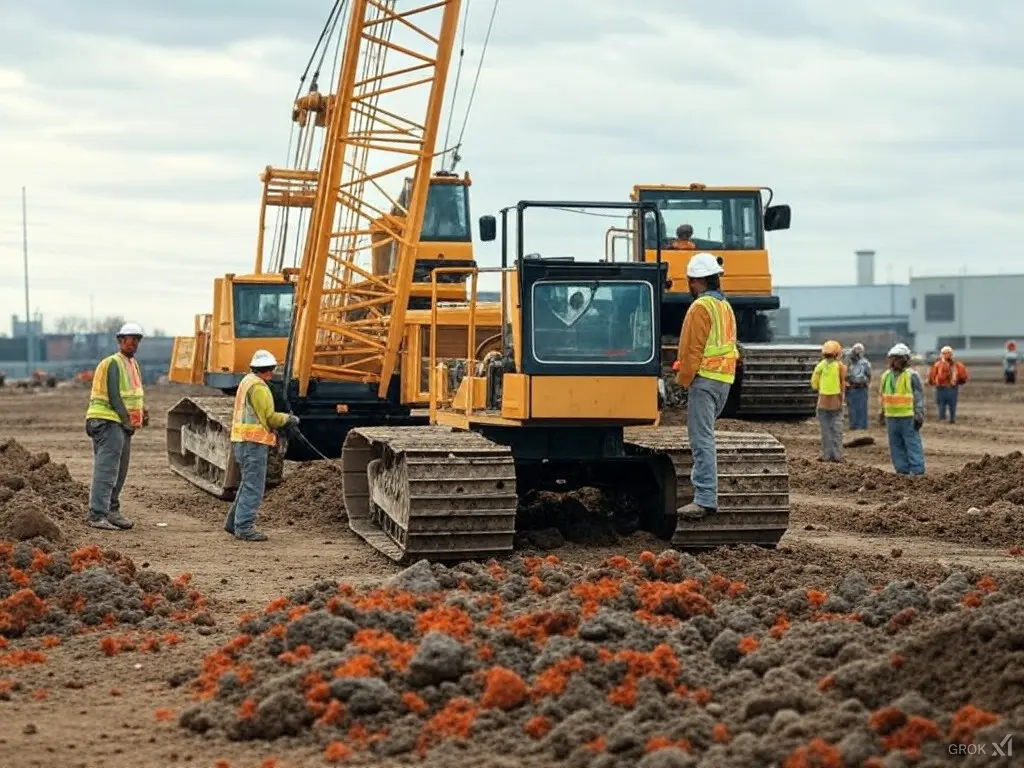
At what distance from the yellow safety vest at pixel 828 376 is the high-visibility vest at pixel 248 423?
968cm

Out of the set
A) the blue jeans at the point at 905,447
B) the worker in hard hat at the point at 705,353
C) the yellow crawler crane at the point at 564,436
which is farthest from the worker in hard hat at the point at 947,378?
the worker in hard hat at the point at 705,353

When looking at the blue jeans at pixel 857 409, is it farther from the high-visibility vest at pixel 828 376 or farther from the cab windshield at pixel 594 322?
the cab windshield at pixel 594 322

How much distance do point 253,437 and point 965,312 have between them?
358 ft

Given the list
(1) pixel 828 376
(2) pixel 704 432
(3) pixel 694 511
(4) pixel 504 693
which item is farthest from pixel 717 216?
(4) pixel 504 693

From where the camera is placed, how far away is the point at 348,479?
16.9 metres

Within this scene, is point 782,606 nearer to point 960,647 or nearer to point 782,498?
point 960,647

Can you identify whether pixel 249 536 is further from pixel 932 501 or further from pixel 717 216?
pixel 717 216

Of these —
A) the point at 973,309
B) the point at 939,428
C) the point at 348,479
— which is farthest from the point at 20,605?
the point at 973,309

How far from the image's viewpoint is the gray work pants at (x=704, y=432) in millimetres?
13219

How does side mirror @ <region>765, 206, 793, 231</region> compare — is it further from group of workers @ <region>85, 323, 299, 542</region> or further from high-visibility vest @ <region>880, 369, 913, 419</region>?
group of workers @ <region>85, 323, 299, 542</region>

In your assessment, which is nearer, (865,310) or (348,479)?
(348,479)

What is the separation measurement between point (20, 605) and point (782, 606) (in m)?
4.97

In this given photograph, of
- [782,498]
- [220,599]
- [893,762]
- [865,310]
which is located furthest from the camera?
[865,310]

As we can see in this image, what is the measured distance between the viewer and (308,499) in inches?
750
